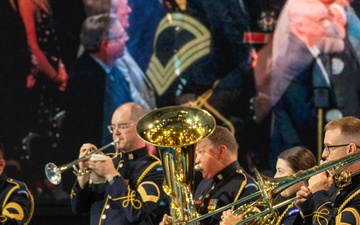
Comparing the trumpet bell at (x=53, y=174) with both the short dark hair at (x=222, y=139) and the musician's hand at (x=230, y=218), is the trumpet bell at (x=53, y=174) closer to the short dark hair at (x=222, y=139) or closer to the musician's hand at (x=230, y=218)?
the short dark hair at (x=222, y=139)

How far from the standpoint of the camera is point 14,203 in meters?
6.03

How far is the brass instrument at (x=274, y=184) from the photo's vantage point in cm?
432

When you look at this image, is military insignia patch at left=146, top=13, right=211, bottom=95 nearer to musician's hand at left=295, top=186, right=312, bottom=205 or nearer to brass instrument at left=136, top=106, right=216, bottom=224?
brass instrument at left=136, top=106, right=216, bottom=224

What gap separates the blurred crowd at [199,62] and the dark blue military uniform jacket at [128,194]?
2.12 meters

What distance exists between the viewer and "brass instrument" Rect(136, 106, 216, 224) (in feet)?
16.6

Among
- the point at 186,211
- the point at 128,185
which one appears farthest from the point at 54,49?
the point at 186,211

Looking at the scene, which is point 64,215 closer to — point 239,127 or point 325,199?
point 239,127

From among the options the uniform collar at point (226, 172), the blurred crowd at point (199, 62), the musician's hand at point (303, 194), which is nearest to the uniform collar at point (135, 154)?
the uniform collar at point (226, 172)

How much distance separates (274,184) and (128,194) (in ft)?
4.20

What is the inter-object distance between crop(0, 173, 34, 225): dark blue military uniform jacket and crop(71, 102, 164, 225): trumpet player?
44cm

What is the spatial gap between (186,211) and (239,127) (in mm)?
3071

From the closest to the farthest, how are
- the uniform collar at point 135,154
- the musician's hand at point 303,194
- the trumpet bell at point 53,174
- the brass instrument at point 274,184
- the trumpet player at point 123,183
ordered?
the brass instrument at point 274,184, the musician's hand at point 303,194, the trumpet player at point 123,183, the uniform collar at point 135,154, the trumpet bell at point 53,174

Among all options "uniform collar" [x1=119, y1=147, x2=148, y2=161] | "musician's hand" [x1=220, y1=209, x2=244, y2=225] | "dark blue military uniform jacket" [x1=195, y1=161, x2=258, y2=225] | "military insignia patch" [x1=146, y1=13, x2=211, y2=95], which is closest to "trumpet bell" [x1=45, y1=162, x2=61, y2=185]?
"uniform collar" [x1=119, y1=147, x2=148, y2=161]

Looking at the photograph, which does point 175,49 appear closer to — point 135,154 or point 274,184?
point 135,154
